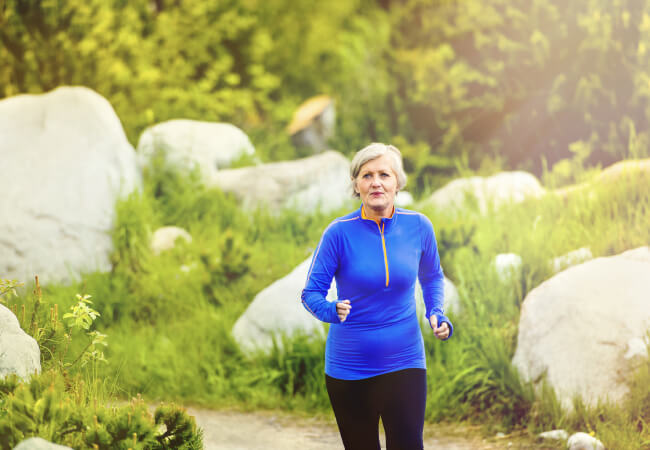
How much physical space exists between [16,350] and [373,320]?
1.54m

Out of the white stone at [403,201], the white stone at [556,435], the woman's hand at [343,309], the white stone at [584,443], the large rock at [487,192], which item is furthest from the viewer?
the white stone at [403,201]

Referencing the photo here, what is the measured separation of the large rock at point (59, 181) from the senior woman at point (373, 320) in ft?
12.0

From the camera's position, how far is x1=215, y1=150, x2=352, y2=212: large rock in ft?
23.2

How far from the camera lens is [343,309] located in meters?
2.43

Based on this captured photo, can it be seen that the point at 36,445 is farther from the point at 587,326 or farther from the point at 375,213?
the point at 587,326

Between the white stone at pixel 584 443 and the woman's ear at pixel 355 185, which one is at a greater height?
the woman's ear at pixel 355 185

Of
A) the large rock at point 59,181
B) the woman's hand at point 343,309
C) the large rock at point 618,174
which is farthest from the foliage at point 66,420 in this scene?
the large rock at point 618,174

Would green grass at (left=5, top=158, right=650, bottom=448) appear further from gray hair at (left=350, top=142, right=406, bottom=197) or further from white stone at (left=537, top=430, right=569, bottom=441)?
gray hair at (left=350, top=142, right=406, bottom=197)

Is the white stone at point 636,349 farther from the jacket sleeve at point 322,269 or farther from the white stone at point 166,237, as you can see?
the white stone at point 166,237

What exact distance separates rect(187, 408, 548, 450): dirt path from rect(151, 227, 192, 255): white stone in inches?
77.7

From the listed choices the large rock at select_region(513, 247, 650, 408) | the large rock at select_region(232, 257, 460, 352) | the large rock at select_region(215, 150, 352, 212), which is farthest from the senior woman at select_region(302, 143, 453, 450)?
the large rock at select_region(215, 150, 352, 212)

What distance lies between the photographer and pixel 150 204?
22.0ft

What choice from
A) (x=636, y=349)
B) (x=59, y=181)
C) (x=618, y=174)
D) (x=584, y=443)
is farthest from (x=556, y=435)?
(x=59, y=181)

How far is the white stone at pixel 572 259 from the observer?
16.5ft
